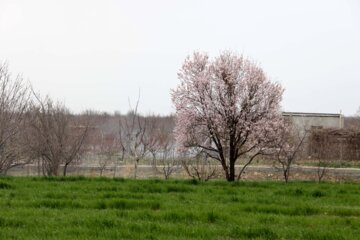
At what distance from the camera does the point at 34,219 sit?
8.34 metres

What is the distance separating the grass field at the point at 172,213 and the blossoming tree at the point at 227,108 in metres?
6.65

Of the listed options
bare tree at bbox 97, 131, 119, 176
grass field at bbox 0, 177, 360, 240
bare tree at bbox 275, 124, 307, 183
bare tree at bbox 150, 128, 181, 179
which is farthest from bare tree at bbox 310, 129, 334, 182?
bare tree at bbox 97, 131, 119, 176

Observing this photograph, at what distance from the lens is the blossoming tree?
66.3ft

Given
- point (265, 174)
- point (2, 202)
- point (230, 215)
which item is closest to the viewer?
point (230, 215)

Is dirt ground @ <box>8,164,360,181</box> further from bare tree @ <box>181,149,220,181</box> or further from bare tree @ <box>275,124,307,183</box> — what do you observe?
bare tree @ <box>275,124,307,183</box>

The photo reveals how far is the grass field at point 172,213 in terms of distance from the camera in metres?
7.48

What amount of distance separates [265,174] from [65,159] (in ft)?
37.0

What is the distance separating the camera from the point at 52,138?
22.0m

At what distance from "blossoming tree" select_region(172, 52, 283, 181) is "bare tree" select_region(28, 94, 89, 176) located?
16.5 ft

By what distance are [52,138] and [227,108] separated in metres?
7.83

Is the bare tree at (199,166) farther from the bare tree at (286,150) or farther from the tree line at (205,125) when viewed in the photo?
the bare tree at (286,150)

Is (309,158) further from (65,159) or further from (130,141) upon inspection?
(65,159)

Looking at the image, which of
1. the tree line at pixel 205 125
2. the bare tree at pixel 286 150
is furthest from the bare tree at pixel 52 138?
the bare tree at pixel 286 150

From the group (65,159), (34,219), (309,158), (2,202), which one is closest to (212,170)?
(65,159)
